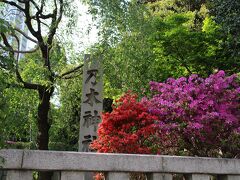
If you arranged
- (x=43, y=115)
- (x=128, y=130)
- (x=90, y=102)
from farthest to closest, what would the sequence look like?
(x=43, y=115)
(x=90, y=102)
(x=128, y=130)

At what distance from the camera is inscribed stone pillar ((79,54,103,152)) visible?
299 inches

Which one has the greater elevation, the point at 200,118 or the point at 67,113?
the point at 67,113

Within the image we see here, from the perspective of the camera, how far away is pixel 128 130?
5520 mm

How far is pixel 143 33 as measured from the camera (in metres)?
8.04

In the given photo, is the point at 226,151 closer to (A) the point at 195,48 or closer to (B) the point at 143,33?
(B) the point at 143,33

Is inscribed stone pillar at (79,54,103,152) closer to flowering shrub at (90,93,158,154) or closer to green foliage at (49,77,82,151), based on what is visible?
green foliage at (49,77,82,151)

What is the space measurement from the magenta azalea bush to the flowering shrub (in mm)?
175

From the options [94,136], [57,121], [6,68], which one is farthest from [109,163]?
[57,121]

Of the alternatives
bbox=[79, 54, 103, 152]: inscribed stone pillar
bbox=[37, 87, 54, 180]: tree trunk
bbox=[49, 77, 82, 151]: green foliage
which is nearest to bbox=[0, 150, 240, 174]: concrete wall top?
bbox=[79, 54, 103, 152]: inscribed stone pillar

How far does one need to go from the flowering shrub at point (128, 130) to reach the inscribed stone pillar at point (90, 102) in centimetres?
199

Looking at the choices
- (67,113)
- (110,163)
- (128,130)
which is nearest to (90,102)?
(128,130)

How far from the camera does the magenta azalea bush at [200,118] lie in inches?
196

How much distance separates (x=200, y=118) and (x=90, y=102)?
3.27 m

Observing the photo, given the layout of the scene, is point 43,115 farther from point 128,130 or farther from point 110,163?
point 110,163
